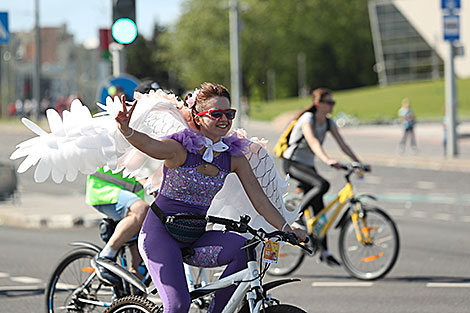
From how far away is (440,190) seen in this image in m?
17.8

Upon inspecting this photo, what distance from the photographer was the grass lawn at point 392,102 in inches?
2529

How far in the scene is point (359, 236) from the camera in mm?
8766

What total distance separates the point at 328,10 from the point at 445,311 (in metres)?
98.4

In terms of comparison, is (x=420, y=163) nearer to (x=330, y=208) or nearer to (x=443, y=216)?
(x=443, y=216)

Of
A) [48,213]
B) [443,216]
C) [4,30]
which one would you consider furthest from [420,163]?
[48,213]

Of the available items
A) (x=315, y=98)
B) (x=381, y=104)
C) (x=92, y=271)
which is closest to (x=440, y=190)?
(x=315, y=98)

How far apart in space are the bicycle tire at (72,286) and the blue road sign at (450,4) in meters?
18.6

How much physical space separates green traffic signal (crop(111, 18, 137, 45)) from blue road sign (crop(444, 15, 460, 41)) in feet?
48.4

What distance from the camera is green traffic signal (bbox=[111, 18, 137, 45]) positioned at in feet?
32.1

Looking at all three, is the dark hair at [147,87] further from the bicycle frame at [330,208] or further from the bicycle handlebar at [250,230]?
the bicycle frame at [330,208]

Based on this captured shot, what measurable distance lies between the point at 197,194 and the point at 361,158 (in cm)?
2277

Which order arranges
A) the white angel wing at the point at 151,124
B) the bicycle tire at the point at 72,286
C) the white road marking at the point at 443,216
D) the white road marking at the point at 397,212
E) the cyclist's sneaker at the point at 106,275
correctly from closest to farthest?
1. the white angel wing at the point at 151,124
2. the cyclist's sneaker at the point at 106,275
3. the bicycle tire at the point at 72,286
4. the white road marking at the point at 443,216
5. the white road marking at the point at 397,212

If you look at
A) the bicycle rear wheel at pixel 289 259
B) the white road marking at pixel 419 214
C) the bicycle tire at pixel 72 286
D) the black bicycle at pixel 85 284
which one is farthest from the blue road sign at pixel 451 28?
the bicycle tire at pixel 72 286

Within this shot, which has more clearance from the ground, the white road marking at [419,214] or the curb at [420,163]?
the curb at [420,163]
